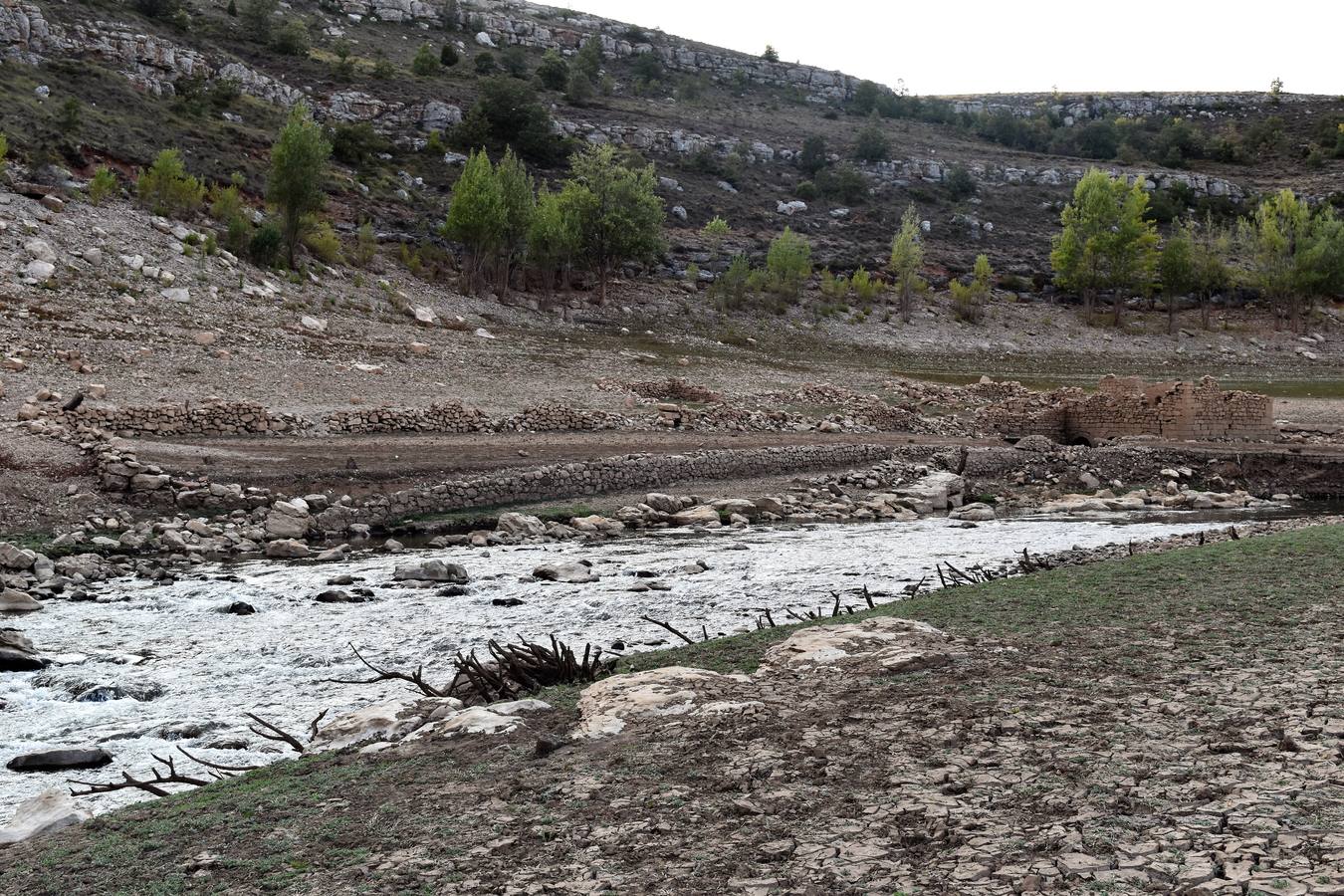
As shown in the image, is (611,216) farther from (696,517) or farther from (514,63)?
(514,63)

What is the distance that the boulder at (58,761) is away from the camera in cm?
873

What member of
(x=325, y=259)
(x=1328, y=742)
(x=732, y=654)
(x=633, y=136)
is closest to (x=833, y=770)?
(x=1328, y=742)

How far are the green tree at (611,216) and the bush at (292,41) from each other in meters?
41.0

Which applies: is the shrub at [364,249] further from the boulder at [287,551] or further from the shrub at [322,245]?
the boulder at [287,551]

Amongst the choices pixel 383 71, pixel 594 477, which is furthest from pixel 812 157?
pixel 594 477

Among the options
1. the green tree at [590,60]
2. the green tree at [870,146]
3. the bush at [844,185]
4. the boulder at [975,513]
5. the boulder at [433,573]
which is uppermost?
the green tree at [590,60]

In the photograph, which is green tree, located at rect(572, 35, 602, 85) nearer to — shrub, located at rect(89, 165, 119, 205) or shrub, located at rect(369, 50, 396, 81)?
shrub, located at rect(369, 50, 396, 81)

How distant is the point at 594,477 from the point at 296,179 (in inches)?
1241

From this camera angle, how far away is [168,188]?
155ft

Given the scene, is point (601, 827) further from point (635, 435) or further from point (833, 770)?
point (635, 435)

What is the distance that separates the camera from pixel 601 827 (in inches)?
233

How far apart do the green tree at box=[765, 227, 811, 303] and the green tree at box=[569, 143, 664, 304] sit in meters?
9.31

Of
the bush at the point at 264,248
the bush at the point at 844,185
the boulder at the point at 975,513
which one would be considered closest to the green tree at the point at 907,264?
the bush at the point at 844,185

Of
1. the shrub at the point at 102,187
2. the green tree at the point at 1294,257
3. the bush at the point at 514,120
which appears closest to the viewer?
the shrub at the point at 102,187
